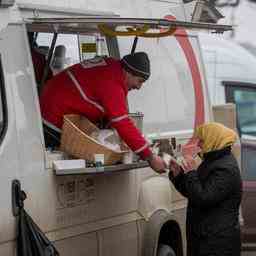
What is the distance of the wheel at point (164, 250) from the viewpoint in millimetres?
7402

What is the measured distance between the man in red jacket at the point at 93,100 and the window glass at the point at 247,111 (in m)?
5.79

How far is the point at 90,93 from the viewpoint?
6336 mm

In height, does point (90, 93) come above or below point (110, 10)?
below

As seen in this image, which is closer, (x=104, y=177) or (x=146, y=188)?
(x=104, y=177)

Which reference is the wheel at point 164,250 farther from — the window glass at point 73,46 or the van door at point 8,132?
the van door at point 8,132

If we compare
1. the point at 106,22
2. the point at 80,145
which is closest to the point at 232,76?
the point at 80,145

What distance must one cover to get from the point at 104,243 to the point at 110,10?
5.40 feet

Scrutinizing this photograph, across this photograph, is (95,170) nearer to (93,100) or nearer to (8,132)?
(93,100)

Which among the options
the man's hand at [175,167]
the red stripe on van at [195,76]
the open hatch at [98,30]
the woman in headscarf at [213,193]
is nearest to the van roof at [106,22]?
the open hatch at [98,30]

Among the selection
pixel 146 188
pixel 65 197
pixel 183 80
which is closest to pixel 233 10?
pixel 183 80

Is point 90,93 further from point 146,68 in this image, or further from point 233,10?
point 233,10

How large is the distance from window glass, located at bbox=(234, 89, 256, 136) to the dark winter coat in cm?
557

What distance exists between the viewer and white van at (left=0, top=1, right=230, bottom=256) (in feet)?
18.3

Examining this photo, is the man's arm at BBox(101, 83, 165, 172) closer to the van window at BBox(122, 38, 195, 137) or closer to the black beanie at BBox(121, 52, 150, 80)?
the black beanie at BBox(121, 52, 150, 80)
